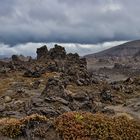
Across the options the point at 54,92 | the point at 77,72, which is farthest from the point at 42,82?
the point at 54,92

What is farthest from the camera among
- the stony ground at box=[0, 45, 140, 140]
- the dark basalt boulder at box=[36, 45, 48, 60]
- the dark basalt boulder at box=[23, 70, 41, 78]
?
the dark basalt boulder at box=[36, 45, 48, 60]

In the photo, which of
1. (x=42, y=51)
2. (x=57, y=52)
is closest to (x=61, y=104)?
(x=57, y=52)

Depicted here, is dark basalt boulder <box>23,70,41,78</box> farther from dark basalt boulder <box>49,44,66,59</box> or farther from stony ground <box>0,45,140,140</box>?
dark basalt boulder <box>49,44,66,59</box>

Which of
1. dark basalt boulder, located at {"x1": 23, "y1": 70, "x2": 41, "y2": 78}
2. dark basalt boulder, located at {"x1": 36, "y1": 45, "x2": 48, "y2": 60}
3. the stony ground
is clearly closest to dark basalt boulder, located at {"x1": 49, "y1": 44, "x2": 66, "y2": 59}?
the stony ground

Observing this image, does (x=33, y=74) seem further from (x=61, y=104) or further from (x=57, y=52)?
(x=61, y=104)

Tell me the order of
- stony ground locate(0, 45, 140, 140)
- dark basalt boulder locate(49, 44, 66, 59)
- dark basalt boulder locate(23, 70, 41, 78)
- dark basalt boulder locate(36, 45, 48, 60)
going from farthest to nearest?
dark basalt boulder locate(36, 45, 48, 60)
dark basalt boulder locate(49, 44, 66, 59)
dark basalt boulder locate(23, 70, 41, 78)
stony ground locate(0, 45, 140, 140)

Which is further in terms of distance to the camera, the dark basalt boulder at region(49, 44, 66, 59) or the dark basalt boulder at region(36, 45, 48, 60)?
the dark basalt boulder at region(36, 45, 48, 60)

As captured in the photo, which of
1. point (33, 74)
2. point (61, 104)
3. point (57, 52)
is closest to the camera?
point (61, 104)

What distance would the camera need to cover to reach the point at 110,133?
61.2 feet

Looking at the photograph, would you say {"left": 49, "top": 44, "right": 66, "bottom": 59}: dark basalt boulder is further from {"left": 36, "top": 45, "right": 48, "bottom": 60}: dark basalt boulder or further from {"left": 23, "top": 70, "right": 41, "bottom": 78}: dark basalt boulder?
{"left": 23, "top": 70, "right": 41, "bottom": 78}: dark basalt boulder

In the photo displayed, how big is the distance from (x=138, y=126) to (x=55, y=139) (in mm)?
4046

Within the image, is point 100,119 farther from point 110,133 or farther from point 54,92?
point 54,92

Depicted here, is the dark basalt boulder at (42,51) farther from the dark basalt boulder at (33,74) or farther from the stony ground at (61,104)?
the dark basalt boulder at (33,74)

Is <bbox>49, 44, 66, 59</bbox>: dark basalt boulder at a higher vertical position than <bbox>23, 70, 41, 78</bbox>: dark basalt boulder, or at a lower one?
higher
